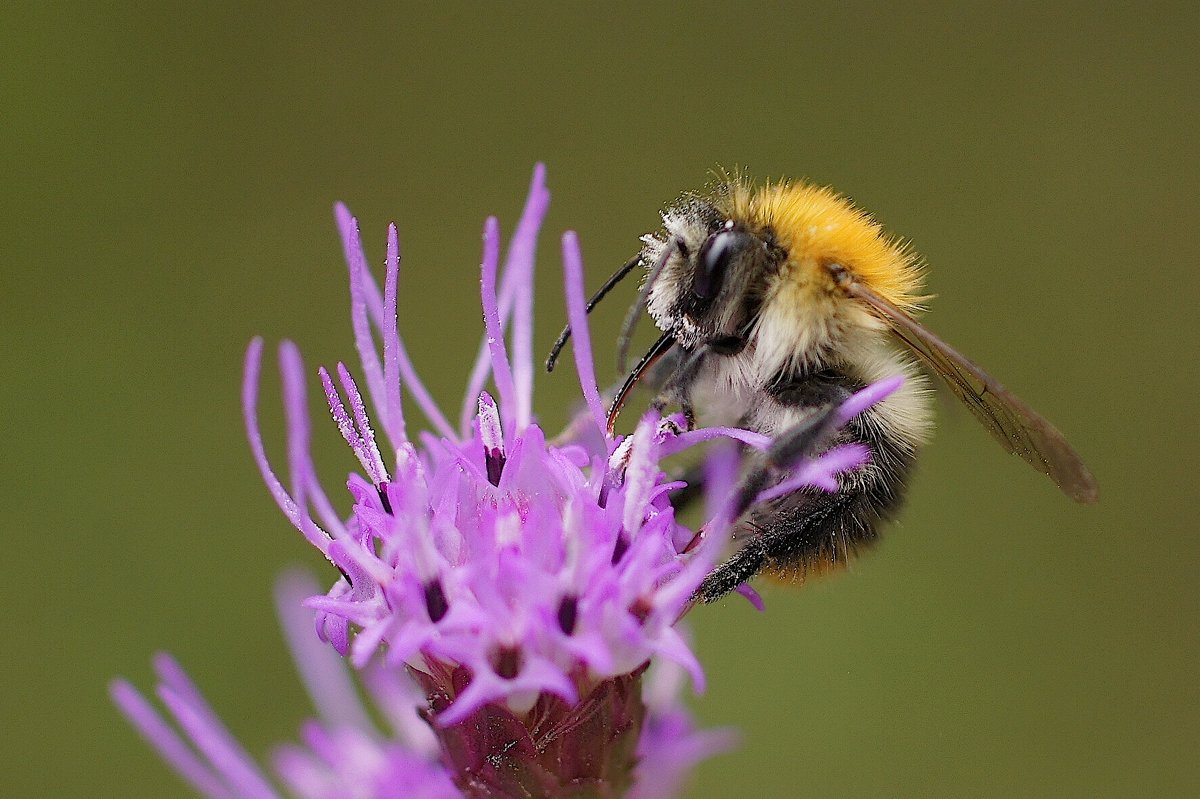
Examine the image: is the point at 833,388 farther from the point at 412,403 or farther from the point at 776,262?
the point at 412,403

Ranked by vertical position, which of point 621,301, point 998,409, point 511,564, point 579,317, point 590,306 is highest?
point 621,301

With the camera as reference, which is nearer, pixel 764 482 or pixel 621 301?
pixel 764 482

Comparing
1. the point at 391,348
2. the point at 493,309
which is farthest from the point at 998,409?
the point at 391,348

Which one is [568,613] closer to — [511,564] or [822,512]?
[511,564]

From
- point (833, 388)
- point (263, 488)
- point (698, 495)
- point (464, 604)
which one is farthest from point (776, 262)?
point (263, 488)

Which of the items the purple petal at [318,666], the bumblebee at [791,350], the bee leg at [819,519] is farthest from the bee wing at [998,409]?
the purple petal at [318,666]

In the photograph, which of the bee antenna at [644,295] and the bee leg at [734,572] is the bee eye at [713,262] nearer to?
the bee antenna at [644,295]

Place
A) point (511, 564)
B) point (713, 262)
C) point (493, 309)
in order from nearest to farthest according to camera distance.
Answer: point (511, 564)
point (493, 309)
point (713, 262)
